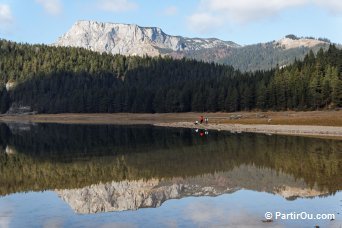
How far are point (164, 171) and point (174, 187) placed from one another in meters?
7.17

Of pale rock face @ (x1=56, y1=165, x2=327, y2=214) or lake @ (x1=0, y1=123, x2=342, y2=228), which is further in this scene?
pale rock face @ (x1=56, y1=165, x2=327, y2=214)

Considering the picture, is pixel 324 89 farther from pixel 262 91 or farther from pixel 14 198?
pixel 14 198

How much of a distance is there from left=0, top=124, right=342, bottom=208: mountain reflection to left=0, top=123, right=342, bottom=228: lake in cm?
7

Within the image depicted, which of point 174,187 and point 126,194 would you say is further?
point 174,187

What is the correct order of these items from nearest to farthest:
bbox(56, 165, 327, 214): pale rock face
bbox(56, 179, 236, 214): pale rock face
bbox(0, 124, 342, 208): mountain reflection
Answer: bbox(56, 179, 236, 214): pale rock face
bbox(56, 165, 327, 214): pale rock face
bbox(0, 124, 342, 208): mountain reflection

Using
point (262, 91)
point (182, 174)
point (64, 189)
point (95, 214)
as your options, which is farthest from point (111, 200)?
point (262, 91)

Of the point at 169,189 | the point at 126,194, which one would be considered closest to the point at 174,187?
the point at 169,189

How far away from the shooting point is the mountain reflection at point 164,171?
29.9 metres

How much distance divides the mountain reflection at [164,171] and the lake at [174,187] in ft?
0.23

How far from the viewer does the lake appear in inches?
908

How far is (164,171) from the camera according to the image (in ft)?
129

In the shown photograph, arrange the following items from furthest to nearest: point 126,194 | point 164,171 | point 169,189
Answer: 1. point 164,171
2. point 169,189
3. point 126,194

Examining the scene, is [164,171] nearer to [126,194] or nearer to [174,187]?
[174,187]

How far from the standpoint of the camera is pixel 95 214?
2433cm
